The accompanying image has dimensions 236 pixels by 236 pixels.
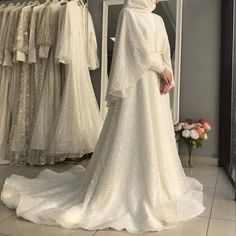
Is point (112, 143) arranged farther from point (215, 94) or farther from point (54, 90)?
point (215, 94)

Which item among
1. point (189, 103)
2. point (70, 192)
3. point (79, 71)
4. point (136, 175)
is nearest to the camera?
point (136, 175)

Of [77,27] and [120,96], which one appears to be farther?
[77,27]

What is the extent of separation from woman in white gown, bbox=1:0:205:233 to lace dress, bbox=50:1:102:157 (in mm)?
864

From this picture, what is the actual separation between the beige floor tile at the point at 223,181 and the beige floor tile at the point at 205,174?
0.12ft

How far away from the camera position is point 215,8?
307cm

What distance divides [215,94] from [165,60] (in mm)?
1300

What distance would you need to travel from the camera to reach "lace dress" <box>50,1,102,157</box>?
275 centimetres

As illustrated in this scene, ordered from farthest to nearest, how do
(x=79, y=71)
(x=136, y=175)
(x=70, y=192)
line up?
1. (x=79, y=71)
2. (x=70, y=192)
3. (x=136, y=175)

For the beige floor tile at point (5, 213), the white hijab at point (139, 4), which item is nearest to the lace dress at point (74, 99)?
the beige floor tile at point (5, 213)

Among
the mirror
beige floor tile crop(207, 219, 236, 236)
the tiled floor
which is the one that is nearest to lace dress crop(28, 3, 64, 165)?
the mirror

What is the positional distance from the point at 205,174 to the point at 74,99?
133 cm

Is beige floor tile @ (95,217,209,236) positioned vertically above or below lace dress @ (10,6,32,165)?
below

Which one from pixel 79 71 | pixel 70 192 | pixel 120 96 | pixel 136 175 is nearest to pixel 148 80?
pixel 120 96

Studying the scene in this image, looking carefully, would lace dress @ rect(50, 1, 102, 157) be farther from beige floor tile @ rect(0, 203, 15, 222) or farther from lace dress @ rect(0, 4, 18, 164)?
beige floor tile @ rect(0, 203, 15, 222)
